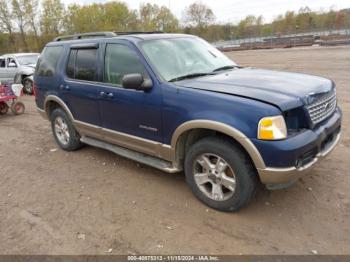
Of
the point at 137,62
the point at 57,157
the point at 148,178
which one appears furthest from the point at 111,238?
the point at 57,157

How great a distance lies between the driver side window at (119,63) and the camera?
4154 millimetres

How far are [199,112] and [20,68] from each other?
496 inches

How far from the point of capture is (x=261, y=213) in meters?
3.64

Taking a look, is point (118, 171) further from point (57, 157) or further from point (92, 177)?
point (57, 157)

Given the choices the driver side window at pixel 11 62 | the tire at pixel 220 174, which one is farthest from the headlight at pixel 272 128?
the driver side window at pixel 11 62

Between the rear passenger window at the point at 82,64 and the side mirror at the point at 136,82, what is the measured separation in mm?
1098

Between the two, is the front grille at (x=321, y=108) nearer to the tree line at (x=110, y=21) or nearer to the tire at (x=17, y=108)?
the tire at (x=17, y=108)

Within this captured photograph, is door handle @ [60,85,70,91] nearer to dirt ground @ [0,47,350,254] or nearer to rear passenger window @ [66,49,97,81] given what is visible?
rear passenger window @ [66,49,97,81]

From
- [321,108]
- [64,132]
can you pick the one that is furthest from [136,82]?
[64,132]

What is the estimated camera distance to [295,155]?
10.1ft

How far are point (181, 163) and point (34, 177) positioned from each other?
2.35 m

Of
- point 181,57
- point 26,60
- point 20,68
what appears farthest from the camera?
point 26,60

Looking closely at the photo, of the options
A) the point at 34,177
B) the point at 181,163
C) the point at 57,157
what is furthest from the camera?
the point at 57,157

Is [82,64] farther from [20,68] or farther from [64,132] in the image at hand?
[20,68]
